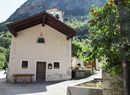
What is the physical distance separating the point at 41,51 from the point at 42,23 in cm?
272

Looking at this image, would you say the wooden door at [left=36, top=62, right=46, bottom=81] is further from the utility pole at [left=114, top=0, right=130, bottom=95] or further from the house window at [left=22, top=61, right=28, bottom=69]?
the utility pole at [left=114, top=0, right=130, bottom=95]

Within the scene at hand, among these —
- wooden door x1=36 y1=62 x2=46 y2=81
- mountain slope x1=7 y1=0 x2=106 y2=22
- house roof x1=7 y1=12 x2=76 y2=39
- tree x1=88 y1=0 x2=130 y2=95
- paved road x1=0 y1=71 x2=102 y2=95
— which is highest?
mountain slope x1=7 y1=0 x2=106 y2=22

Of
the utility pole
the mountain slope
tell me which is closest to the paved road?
the utility pole

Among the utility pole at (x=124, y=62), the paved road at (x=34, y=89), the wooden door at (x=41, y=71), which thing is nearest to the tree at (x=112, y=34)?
the utility pole at (x=124, y=62)

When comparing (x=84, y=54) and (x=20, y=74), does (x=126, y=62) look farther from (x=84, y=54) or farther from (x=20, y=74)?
(x=20, y=74)

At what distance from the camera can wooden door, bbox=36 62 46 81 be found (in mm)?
17969

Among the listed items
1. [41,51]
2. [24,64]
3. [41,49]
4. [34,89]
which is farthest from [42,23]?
[34,89]

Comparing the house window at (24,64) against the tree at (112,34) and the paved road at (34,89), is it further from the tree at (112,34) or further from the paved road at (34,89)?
the tree at (112,34)

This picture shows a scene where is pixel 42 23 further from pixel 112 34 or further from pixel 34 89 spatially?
pixel 112 34

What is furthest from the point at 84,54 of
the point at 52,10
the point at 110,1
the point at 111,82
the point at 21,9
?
the point at 21,9

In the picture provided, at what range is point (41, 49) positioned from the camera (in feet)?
59.7

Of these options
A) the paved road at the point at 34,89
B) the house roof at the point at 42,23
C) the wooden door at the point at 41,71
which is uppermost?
the house roof at the point at 42,23

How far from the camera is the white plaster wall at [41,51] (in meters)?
17.4

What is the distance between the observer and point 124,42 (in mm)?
4785
